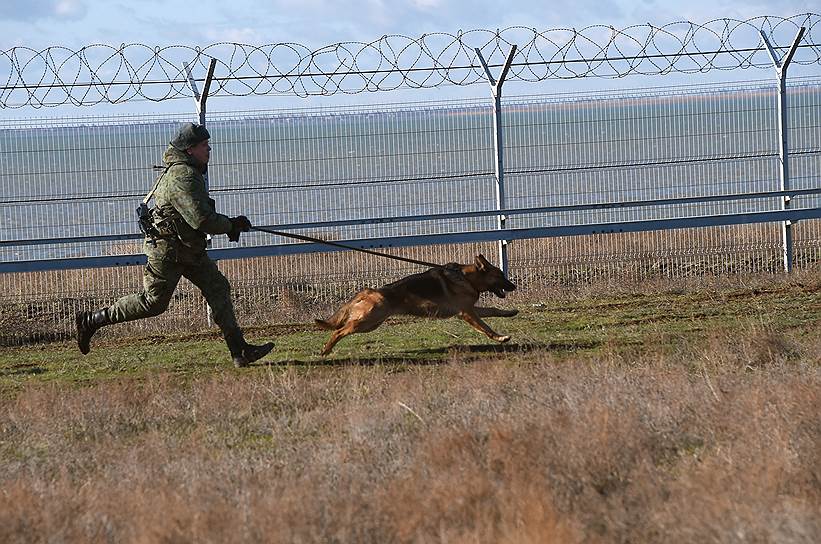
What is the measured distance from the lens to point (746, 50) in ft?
48.6

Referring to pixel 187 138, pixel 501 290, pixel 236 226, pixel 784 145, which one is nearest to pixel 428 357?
pixel 501 290

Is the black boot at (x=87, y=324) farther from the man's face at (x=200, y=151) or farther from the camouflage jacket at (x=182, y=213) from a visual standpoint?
the man's face at (x=200, y=151)

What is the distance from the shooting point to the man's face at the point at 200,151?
9617mm

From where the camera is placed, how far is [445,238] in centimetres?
1330

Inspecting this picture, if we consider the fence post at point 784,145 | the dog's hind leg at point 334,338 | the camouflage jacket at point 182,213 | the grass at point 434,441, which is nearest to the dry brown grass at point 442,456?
the grass at point 434,441

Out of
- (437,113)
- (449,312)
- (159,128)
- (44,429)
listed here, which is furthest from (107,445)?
(437,113)

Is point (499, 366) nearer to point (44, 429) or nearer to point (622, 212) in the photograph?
point (44, 429)

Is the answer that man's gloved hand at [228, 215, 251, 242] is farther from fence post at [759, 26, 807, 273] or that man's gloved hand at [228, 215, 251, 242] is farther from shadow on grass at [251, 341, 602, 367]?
fence post at [759, 26, 807, 273]

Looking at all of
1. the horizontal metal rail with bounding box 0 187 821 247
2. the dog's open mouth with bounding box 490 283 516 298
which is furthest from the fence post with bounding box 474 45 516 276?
the dog's open mouth with bounding box 490 283 516 298

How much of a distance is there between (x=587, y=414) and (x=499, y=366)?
8.13ft

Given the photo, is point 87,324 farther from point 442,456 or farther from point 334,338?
point 442,456

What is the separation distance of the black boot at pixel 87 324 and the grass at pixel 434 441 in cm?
28

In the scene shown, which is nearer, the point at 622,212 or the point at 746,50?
the point at 746,50

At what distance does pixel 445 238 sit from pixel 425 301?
2322mm
